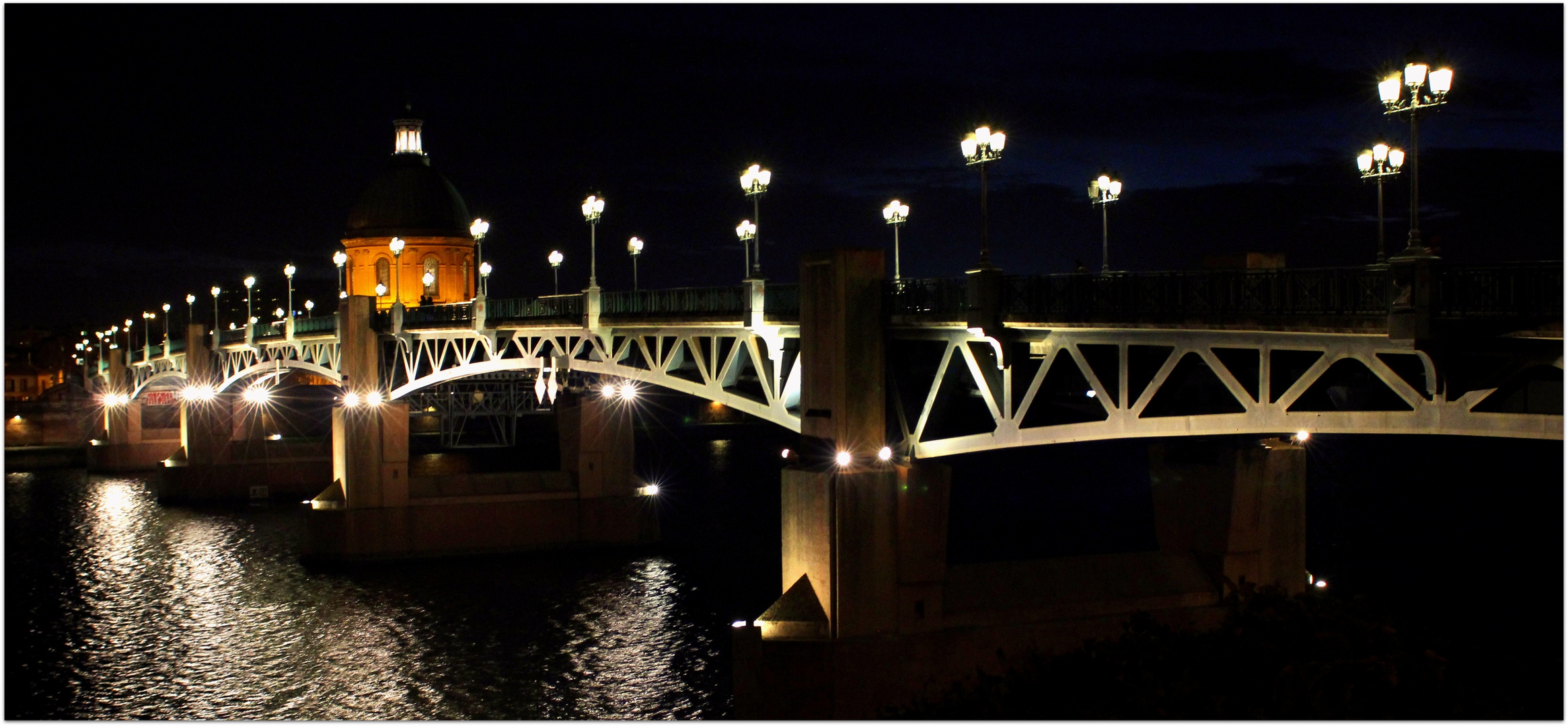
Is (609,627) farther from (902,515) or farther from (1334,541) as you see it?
(1334,541)

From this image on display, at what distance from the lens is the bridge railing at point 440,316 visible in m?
41.5

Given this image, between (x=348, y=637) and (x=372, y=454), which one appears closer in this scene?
(x=348, y=637)

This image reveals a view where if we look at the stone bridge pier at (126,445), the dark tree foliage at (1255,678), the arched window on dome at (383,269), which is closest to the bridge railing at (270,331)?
the arched window on dome at (383,269)

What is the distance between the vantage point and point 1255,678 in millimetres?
16297

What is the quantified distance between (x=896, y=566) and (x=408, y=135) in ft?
197

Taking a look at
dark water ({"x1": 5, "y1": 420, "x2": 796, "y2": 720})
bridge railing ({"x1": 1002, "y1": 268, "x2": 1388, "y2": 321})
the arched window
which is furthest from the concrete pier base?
bridge railing ({"x1": 1002, "y1": 268, "x2": 1388, "y2": 321})

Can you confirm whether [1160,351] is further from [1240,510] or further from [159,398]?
[159,398]

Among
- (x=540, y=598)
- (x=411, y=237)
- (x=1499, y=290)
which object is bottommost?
(x=540, y=598)

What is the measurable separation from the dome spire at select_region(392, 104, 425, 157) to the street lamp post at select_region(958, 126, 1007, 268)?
60205mm

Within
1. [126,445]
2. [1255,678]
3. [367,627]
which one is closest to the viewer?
[1255,678]

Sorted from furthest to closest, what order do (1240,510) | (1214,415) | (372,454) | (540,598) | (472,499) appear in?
(472,499) < (372,454) < (540,598) < (1240,510) < (1214,415)

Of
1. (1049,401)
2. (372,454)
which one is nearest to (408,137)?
(372,454)

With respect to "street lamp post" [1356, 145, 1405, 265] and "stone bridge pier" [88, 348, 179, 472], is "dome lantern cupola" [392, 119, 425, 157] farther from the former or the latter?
"street lamp post" [1356, 145, 1405, 265]

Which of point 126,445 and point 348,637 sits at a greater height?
point 126,445
